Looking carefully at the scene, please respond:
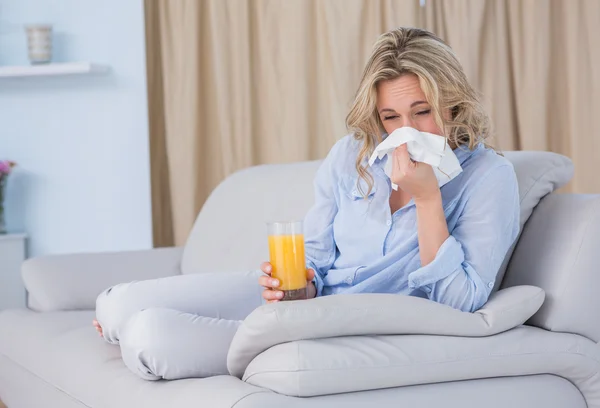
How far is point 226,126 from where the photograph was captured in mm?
3957

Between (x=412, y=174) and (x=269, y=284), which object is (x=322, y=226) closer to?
(x=269, y=284)

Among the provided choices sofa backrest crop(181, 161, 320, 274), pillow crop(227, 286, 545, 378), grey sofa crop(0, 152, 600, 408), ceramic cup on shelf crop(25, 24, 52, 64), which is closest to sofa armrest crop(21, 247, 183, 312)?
sofa backrest crop(181, 161, 320, 274)

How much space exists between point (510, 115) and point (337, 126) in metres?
0.74

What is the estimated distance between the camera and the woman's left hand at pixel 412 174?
5.65 feet

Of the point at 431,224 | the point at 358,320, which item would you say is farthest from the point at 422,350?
the point at 431,224

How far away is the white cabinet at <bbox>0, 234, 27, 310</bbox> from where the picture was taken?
3.57m

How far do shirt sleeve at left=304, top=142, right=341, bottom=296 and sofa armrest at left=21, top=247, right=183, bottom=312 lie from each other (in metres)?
0.98

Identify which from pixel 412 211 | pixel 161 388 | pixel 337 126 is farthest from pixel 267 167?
pixel 161 388

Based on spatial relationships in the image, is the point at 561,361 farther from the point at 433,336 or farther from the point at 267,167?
the point at 267,167

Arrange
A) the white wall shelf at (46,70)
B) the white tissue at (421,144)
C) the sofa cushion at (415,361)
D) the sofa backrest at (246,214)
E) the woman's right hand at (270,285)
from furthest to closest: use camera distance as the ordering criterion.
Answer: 1. the white wall shelf at (46,70)
2. the sofa backrest at (246,214)
3. the woman's right hand at (270,285)
4. the white tissue at (421,144)
5. the sofa cushion at (415,361)

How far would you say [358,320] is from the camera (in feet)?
5.29

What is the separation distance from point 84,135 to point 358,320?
2311mm

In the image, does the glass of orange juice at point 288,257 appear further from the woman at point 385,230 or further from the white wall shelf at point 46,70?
the white wall shelf at point 46,70

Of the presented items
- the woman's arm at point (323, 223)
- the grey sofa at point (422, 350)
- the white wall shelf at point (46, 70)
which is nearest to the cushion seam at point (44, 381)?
the grey sofa at point (422, 350)
